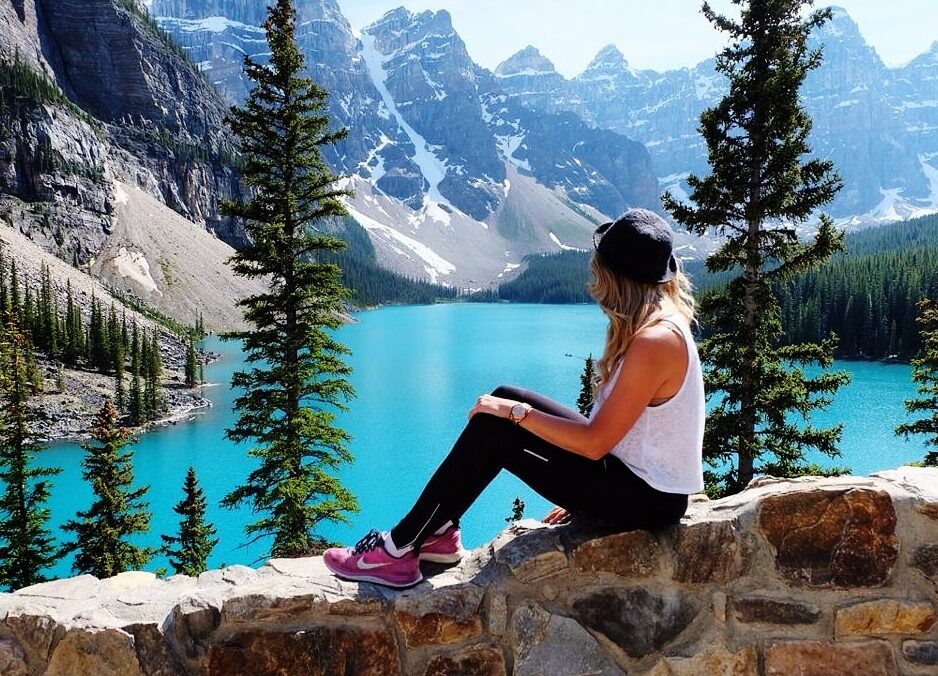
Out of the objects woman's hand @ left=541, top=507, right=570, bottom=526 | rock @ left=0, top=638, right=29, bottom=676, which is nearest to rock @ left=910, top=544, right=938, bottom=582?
woman's hand @ left=541, top=507, right=570, bottom=526

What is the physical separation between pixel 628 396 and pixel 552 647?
1310 mm

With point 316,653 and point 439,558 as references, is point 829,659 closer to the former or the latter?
point 439,558

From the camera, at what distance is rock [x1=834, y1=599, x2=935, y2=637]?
302 cm

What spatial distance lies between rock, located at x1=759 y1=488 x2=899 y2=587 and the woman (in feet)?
1.60

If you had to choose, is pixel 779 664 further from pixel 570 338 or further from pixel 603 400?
pixel 570 338

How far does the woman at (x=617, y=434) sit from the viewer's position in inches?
117

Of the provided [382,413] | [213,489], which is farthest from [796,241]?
[382,413]

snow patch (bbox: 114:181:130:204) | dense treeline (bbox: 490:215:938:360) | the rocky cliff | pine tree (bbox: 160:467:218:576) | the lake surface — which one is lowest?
the lake surface

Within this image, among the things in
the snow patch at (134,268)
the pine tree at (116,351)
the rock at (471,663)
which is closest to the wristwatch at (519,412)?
the rock at (471,663)

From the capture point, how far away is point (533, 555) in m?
3.19

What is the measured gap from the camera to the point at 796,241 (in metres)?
13.3

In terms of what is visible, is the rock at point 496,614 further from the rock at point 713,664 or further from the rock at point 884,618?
the rock at point 884,618

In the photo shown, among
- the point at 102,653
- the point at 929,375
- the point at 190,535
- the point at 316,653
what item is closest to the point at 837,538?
the point at 316,653

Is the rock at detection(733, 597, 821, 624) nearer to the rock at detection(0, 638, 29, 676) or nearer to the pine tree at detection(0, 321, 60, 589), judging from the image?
the rock at detection(0, 638, 29, 676)
